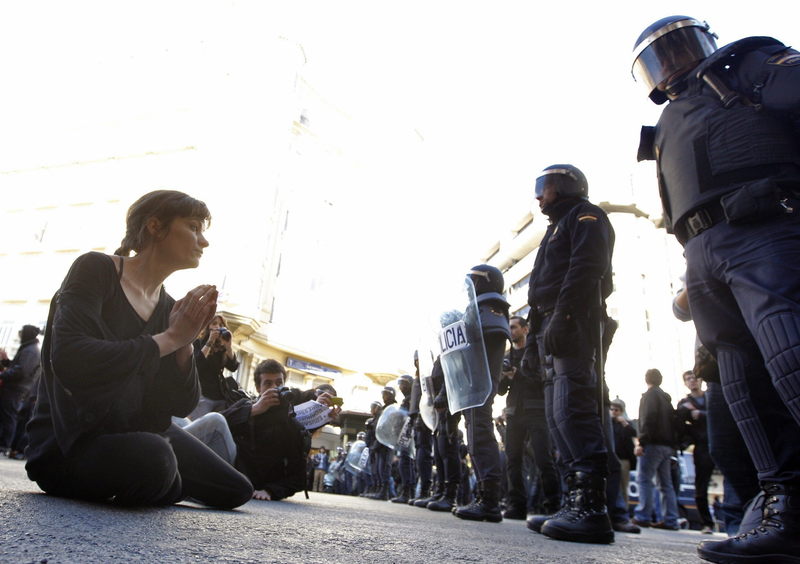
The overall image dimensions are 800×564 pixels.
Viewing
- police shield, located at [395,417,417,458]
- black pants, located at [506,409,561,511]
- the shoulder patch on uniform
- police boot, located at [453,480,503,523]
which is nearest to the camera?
the shoulder patch on uniform

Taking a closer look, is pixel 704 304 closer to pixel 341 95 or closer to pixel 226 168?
pixel 226 168

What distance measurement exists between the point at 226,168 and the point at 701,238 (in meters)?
18.7

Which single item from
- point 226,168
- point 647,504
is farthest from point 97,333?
point 226,168

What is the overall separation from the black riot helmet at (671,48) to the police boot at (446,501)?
395cm

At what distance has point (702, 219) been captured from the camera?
1.76 metres

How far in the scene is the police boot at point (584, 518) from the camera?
2195mm

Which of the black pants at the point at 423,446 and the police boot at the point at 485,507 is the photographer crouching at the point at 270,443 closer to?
the police boot at the point at 485,507

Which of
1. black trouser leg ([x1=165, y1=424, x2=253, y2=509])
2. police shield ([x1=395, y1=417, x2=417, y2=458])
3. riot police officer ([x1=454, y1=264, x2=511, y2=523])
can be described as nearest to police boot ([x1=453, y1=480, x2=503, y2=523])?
riot police officer ([x1=454, y1=264, x2=511, y2=523])

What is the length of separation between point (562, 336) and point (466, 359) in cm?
115

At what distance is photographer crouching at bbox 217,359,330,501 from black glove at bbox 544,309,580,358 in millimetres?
1646

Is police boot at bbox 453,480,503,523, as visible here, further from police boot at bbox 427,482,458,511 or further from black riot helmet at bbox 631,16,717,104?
black riot helmet at bbox 631,16,717,104

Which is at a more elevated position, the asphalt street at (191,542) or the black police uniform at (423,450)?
the black police uniform at (423,450)

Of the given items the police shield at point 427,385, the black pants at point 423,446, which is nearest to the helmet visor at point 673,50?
the police shield at point 427,385

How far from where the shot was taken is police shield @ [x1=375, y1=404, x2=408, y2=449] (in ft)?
26.1
